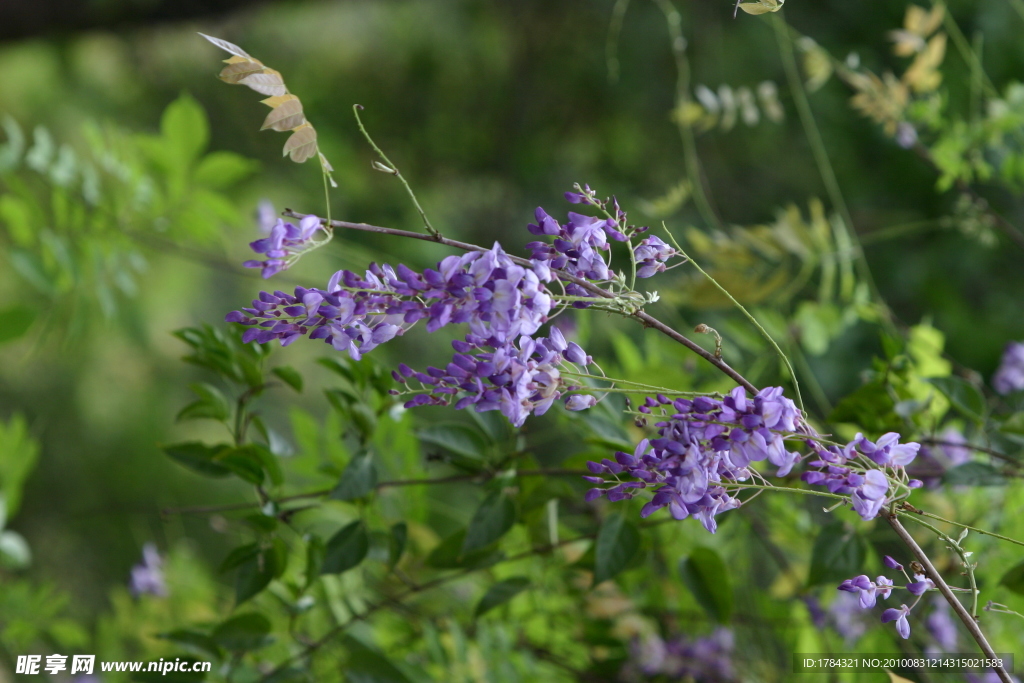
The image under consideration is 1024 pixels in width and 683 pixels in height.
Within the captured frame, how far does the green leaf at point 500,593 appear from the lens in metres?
0.41

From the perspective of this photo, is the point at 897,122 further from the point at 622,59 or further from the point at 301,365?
the point at 301,365

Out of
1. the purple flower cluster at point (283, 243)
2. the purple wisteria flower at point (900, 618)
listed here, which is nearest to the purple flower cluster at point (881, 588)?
the purple wisteria flower at point (900, 618)

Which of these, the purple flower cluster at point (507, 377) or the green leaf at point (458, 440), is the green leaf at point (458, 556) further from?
the purple flower cluster at point (507, 377)

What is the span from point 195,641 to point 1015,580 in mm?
414

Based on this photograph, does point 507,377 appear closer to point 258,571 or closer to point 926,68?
point 258,571

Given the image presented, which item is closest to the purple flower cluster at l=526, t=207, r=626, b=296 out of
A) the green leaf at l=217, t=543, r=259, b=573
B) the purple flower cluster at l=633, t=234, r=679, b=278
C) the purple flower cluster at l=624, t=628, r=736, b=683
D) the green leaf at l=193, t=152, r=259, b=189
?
the purple flower cluster at l=633, t=234, r=679, b=278

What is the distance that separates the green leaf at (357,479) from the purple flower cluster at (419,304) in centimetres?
12

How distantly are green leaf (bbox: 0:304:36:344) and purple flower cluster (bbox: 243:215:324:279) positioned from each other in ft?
1.52

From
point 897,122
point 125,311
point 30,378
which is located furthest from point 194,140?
point 30,378

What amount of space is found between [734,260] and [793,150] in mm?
1201

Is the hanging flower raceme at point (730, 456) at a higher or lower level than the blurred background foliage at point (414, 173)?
higher

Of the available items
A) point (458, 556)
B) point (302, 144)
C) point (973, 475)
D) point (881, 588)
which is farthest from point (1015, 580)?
point (302, 144)

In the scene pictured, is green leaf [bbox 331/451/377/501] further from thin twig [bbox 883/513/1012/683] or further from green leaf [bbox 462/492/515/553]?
thin twig [bbox 883/513/1012/683]

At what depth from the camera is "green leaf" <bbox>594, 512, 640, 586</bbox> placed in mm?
359
